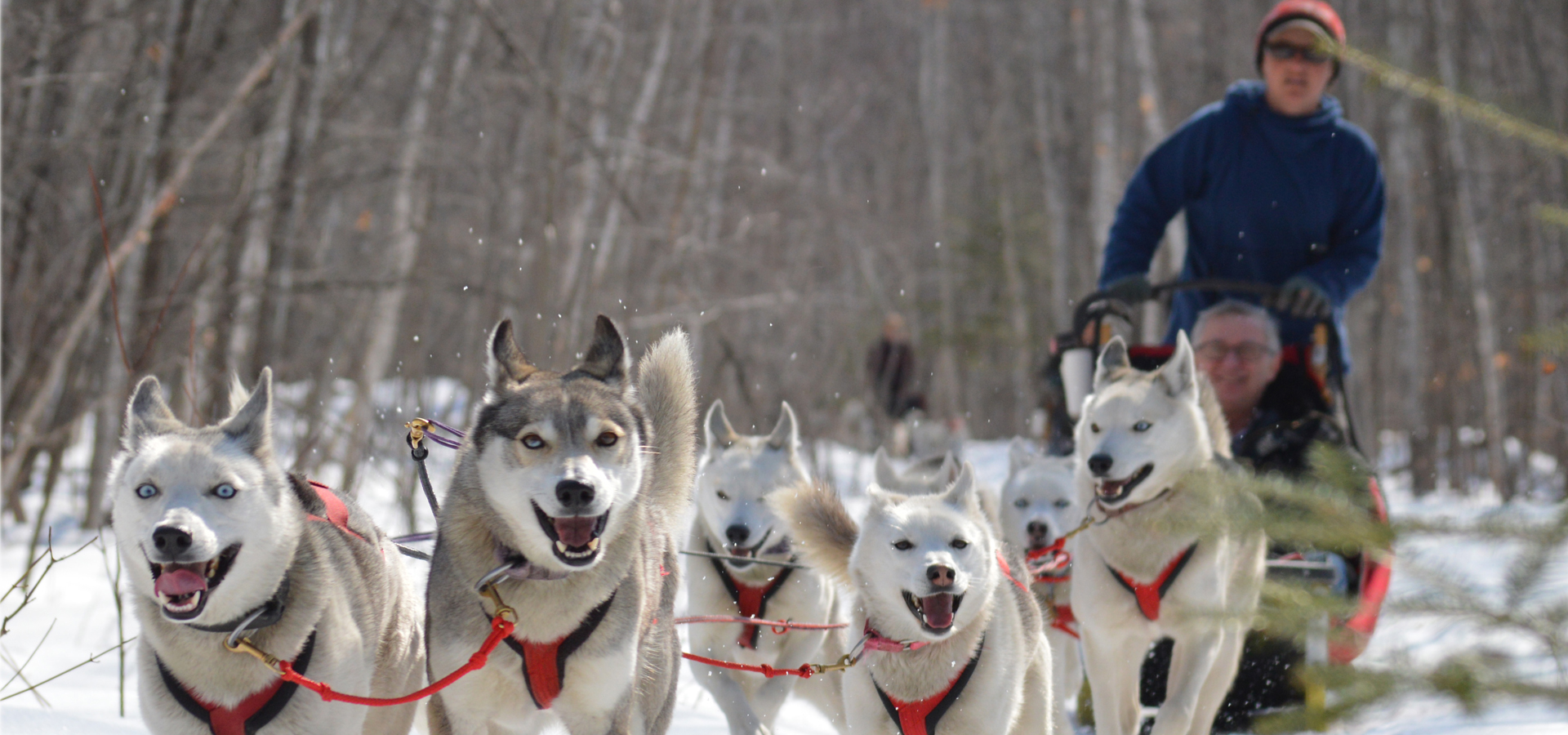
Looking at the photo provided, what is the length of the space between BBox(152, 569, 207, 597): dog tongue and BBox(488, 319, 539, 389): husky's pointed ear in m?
0.83

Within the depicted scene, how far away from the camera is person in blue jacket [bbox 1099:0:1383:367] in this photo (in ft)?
16.0

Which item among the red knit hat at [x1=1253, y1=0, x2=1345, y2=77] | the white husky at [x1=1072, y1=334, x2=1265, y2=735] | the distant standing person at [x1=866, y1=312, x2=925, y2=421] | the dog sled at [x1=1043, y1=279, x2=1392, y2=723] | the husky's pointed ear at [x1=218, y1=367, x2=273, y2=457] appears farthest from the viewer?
the distant standing person at [x1=866, y1=312, x2=925, y2=421]

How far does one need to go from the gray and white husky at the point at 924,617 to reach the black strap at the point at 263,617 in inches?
56.0

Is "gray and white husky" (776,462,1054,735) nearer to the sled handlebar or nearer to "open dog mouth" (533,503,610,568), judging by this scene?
"open dog mouth" (533,503,610,568)

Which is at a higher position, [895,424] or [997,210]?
[997,210]

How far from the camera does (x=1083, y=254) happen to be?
2884 cm

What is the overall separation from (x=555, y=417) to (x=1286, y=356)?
3.36m

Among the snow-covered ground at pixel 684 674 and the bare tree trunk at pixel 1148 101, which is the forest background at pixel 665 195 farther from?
the snow-covered ground at pixel 684 674

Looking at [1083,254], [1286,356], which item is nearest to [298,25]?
[1286,356]

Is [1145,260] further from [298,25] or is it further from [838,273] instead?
[838,273]

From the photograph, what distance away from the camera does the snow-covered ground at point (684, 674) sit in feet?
4.11

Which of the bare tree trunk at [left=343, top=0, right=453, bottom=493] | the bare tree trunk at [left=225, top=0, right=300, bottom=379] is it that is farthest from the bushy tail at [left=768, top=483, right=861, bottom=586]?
the bare tree trunk at [left=343, top=0, right=453, bottom=493]

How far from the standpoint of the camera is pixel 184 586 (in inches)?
87.1

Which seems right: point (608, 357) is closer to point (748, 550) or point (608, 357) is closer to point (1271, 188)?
point (748, 550)
